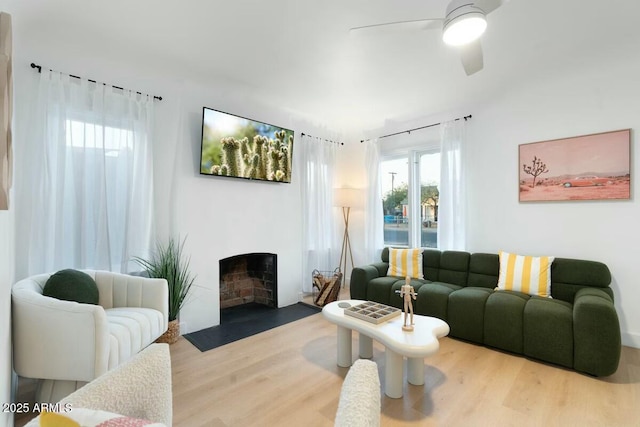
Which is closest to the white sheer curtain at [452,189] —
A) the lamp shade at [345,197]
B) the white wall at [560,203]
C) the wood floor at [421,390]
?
the white wall at [560,203]

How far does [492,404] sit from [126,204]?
3209 millimetres

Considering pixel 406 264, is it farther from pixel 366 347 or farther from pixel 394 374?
pixel 394 374

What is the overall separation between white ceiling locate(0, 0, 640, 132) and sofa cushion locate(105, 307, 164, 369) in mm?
2063

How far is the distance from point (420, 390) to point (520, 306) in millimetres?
1216

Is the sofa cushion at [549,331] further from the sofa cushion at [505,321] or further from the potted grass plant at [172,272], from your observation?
the potted grass plant at [172,272]

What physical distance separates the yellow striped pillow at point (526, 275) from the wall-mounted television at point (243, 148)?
267 centimetres

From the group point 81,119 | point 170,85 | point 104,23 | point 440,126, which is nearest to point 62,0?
point 104,23

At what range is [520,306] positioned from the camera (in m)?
2.57

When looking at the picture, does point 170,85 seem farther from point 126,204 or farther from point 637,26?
point 637,26

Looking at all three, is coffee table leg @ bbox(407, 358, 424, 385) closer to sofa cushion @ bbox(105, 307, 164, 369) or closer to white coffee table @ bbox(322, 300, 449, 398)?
white coffee table @ bbox(322, 300, 449, 398)

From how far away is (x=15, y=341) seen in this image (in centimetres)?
171

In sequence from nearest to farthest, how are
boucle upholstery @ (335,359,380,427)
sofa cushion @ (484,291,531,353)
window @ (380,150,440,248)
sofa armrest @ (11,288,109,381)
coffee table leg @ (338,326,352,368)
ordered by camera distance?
boucle upholstery @ (335,359,380,427)
sofa armrest @ (11,288,109,381)
coffee table leg @ (338,326,352,368)
sofa cushion @ (484,291,531,353)
window @ (380,150,440,248)

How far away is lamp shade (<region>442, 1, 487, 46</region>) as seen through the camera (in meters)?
1.54

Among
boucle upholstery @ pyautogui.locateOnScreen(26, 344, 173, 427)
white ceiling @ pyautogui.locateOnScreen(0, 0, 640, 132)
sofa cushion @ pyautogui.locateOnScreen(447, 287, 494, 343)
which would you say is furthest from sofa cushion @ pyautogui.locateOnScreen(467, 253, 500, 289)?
boucle upholstery @ pyautogui.locateOnScreen(26, 344, 173, 427)
